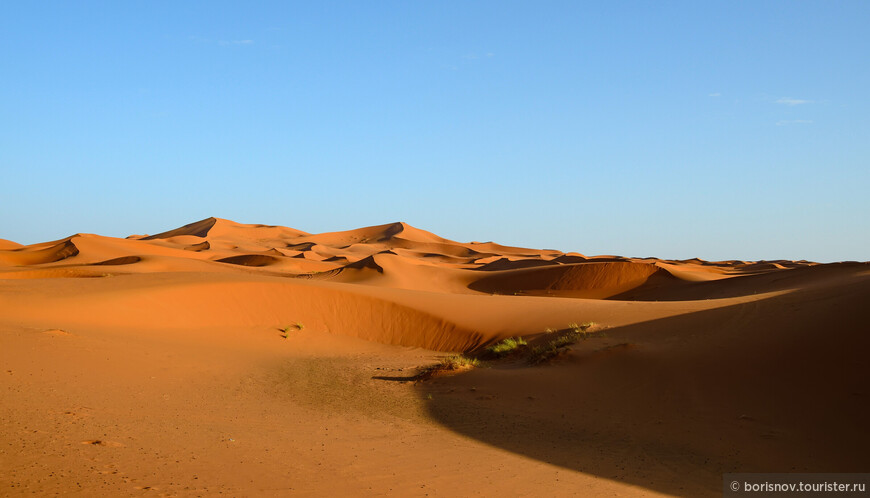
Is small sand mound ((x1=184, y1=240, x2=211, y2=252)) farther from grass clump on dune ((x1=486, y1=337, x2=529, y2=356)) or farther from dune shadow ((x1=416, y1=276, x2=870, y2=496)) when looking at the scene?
dune shadow ((x1=416, y1=276, x2=870, y2=496))

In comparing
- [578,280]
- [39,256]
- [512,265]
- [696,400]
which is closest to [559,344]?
[696,400]

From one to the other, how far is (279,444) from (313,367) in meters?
6.28

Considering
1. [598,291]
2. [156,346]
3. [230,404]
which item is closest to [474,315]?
[156,346]

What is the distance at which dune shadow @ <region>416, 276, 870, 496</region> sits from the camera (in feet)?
25.0

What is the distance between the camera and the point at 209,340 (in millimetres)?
15305

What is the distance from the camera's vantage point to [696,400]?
9.54 meters

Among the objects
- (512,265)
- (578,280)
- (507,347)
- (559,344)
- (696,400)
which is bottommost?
(696,400)

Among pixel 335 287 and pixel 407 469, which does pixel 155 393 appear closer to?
pixel 407 469

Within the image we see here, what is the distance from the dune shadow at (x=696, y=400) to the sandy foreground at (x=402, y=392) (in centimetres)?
4

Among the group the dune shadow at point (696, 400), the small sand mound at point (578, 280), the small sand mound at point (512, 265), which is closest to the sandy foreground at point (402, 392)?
the dune shadow at point (696, 400)

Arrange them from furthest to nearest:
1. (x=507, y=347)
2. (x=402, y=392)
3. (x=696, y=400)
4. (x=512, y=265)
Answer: (x=512, y=265)
(x=507, y=347)
(x=402, y=392)
(x=696, y=400)

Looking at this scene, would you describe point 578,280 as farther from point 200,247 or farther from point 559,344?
point 200,247

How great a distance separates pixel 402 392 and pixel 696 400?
4.58 m

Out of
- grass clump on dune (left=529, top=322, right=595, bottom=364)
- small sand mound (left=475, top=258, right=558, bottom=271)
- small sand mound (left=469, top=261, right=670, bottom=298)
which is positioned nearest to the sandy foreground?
grass clump on dune (left=529, top=322, right=595, bottom=364)
